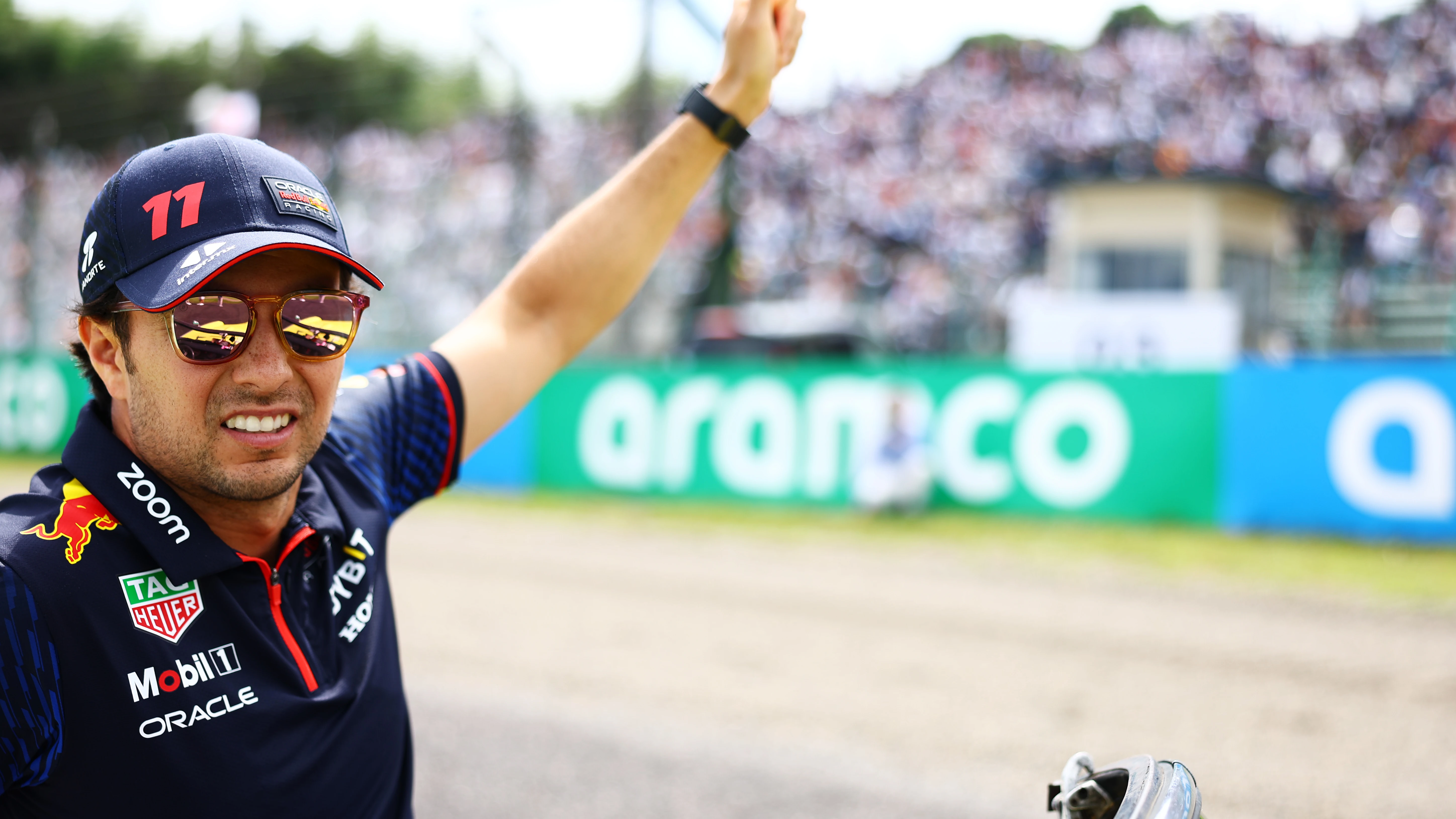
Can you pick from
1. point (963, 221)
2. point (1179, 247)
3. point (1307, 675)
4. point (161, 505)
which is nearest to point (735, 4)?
point (161, 505)

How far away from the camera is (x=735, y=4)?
79.1 inches

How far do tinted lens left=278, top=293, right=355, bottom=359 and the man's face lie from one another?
15mm

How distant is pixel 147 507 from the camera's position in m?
1.44

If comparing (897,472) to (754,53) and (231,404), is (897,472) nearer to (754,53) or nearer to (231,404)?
(754,53)

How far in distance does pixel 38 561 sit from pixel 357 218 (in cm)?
2967

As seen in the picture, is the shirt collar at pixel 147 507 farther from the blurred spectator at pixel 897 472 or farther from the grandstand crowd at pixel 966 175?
the grandstand crowd at pixel 966 175

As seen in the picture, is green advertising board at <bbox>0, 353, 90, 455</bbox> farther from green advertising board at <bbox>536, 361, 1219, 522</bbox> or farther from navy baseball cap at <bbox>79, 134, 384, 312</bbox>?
navy baseball cap at <bbox>79, 134, 384, 312</bbox>

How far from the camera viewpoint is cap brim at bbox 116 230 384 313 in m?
1.38

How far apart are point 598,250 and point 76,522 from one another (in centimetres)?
94

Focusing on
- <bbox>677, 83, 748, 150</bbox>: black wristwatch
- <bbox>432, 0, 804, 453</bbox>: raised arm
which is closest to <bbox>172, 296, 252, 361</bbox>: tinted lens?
<bbox>432, 0, 804, 453</bbox>: raised arm

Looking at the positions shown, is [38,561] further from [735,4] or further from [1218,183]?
[1218,183]

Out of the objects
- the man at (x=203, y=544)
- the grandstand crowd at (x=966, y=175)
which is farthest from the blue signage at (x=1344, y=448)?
the man at (x=203, y=544)

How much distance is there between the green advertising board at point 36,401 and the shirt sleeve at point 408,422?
66.1 feet

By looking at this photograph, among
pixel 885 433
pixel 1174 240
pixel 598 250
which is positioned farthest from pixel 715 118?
pixel 1174 240
